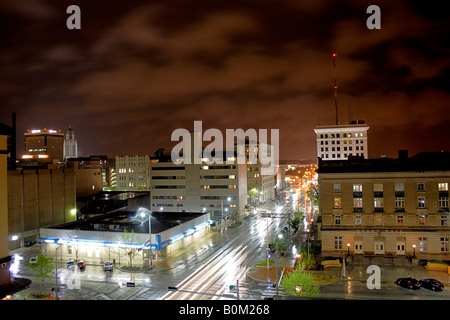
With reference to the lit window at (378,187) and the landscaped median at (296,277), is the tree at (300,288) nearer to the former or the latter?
the landscaped median at (296,277)

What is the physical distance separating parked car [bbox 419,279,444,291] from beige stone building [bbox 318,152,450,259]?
9411 millimetres

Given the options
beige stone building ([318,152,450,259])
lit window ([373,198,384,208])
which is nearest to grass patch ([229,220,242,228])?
beige stone building ([318,152,450,259])

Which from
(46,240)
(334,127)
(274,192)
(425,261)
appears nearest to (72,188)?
(46,240)

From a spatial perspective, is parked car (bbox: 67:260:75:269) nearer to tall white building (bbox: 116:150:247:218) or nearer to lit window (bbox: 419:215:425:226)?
lit window (bbox: 419:215:425:226)

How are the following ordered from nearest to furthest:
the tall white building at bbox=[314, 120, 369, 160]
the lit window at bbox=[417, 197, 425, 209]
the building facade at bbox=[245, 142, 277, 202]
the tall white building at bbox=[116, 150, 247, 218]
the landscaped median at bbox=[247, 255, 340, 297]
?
the landscaped median at bbox=[247, 255, 340, 297] < the lit window at bbox=[417, 197, 425, 209] < the tall white building at bbox=[116, 150, 247, 218] < the building facade at bbox=[245, 142, 277, 202] < the tall white building at bbox=[314, 120, 369, 160]

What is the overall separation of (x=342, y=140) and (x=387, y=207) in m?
81.9

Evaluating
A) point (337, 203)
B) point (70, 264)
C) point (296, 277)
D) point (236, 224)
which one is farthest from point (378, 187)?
point (70, 264)

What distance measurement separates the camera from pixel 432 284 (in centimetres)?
2981

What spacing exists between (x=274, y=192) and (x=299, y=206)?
30.6 m

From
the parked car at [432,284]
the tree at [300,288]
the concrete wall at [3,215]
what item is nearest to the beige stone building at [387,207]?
the parked car at [432,284]

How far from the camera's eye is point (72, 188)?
62.5 metres

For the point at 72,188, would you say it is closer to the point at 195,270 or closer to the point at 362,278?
the point at 195,270

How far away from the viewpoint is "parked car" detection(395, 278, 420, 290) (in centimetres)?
3000

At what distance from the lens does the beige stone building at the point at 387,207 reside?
3962 cm
